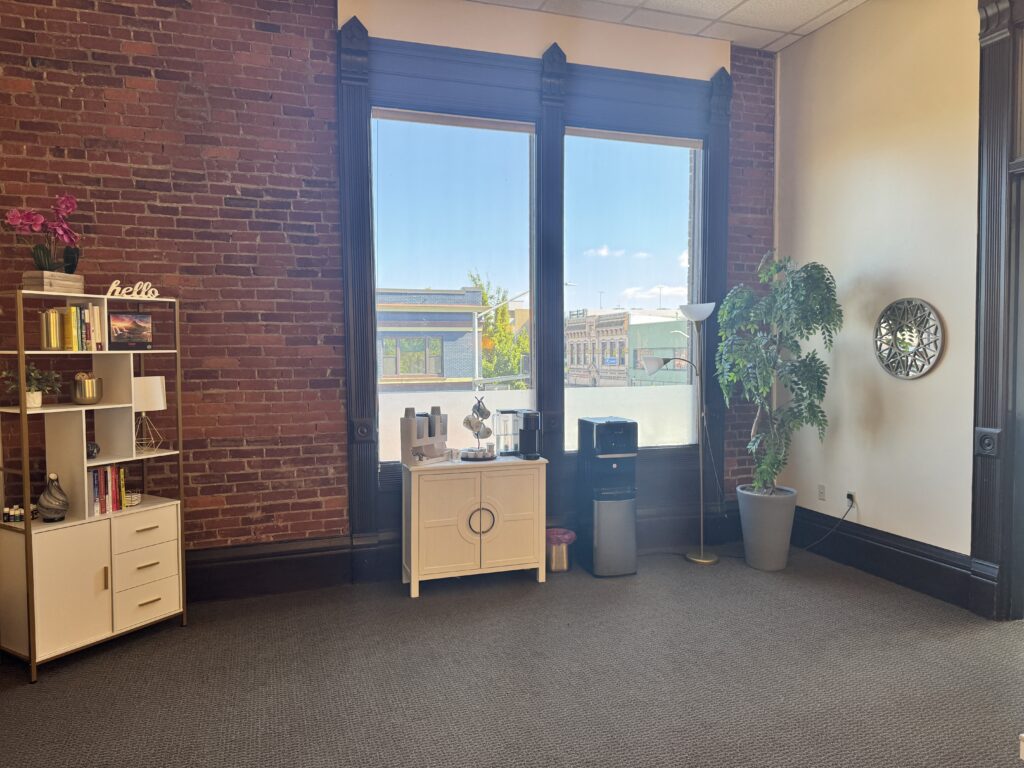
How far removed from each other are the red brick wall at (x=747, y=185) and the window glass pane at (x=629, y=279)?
328mm

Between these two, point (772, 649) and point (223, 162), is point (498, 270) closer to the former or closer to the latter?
point (223, 162)

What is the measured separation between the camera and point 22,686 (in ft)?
9.69

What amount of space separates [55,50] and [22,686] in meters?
3.23

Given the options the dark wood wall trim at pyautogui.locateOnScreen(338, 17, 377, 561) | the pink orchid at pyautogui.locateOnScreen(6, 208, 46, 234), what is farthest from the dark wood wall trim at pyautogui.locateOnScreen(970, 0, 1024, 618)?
the pink orchid at pyautogui.locateOnScreen(6, 208, 46, 234)

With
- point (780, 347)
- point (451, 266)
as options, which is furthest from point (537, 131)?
point (780, 347)

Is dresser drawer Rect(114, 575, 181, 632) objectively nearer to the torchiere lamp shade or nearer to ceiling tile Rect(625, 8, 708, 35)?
the torchiere lamp shade

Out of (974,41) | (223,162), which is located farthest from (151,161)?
(974,41)

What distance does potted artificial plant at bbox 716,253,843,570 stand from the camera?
423 cm

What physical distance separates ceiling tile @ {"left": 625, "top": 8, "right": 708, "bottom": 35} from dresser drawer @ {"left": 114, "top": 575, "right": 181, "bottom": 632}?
4553 millimetres

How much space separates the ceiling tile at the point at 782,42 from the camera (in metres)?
4.86

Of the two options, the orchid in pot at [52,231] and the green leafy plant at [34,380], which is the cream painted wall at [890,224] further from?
the green leafy plant at [34,380]

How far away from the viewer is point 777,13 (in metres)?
4.49

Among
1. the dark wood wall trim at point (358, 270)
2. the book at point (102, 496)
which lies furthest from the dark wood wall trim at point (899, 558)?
the book at point (102, 496)

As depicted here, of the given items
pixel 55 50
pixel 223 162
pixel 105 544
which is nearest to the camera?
pixel 105 544
